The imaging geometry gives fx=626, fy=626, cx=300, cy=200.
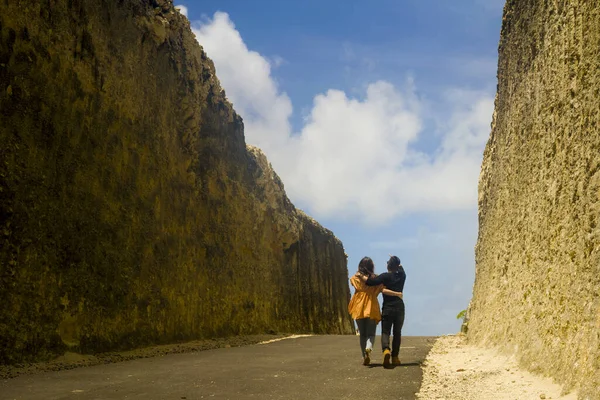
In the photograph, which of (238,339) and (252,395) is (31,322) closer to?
(252,395)

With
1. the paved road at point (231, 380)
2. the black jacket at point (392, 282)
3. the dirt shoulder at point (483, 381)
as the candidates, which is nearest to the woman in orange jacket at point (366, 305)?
the black jacket at point (392, 282)

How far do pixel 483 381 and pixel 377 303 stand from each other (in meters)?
2.96

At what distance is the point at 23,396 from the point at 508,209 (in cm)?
839

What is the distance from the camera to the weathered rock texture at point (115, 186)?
449 inches

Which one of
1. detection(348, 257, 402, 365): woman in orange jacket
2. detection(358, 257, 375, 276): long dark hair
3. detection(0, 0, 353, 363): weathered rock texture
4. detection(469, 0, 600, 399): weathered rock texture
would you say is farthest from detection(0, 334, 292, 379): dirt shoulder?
detection(469, 0, 600, 399): weathered rock texture

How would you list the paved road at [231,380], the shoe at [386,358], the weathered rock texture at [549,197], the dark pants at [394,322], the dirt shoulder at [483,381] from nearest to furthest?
1. the weathered rock texture at [549,197]
2. the dirt shoulder at [483,381]
3. the paved road at [231,380]
4. the shoe at [386,358]
5. the dark pants at [394,322]

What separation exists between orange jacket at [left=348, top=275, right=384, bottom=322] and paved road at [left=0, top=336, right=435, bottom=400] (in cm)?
83

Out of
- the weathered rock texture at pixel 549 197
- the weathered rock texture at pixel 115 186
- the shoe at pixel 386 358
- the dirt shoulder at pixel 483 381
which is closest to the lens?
the weathered rock texture at pixel 549 197

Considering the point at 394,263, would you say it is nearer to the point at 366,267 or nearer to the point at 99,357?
the point at 366,267

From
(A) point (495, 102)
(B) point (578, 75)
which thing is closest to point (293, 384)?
(B) point (578, 75)

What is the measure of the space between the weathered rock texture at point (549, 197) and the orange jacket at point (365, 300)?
6.91 ft

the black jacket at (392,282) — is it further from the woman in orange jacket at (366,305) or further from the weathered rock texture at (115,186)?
the weathered rock texture at (115,186)

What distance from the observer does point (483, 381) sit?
801cm

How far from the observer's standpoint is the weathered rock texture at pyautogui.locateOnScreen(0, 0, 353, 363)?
1141 centimetres
